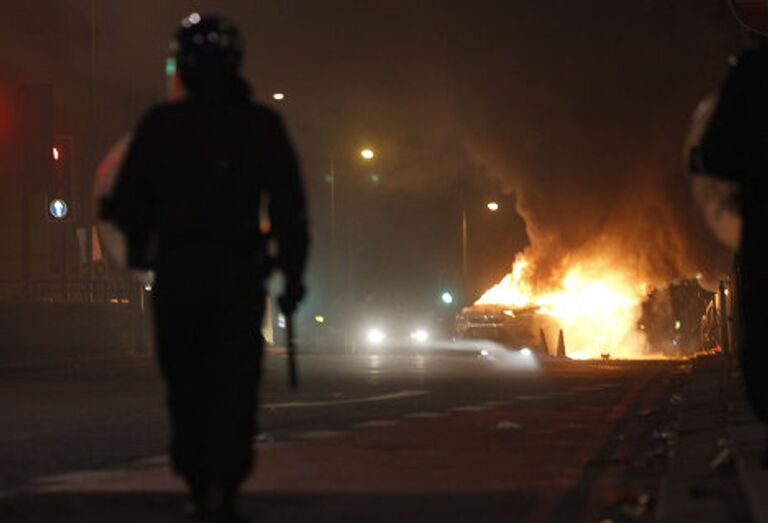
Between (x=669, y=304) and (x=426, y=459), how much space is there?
67048 mm

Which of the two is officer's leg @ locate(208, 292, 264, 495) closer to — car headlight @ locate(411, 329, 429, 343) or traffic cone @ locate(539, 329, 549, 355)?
traffic cone @ locate(539, 329, 549, 355)

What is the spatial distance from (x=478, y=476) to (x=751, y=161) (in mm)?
4666

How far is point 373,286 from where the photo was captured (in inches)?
4286

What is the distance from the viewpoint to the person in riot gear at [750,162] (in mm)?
7531

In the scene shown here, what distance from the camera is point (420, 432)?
16.1m

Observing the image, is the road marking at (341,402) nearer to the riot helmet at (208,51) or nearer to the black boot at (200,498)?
the black boot at (200,498)

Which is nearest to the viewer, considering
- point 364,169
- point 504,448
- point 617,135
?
point 504,448

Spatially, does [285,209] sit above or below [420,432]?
above

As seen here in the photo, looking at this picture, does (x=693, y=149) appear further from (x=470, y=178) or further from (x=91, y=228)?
(x=470, y=178)

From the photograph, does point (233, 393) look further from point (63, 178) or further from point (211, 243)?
point (63, 178)

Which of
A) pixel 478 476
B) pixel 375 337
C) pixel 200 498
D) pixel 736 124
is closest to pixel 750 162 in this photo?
pixel 736 124

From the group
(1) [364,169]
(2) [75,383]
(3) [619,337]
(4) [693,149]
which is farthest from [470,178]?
(4) [693,149]

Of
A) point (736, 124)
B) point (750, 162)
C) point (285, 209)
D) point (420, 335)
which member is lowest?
point (285, 209)

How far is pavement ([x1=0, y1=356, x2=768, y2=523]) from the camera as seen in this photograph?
9648mm
